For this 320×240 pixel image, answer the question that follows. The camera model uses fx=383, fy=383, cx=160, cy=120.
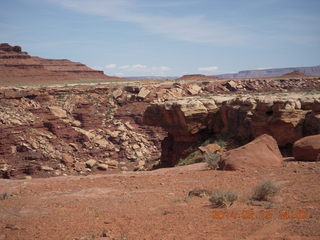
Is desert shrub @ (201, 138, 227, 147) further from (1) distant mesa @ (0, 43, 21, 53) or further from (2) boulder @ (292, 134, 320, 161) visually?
(1) distant mesa @ (0, 43, 21, 53)

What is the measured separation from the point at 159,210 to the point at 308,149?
552 cm

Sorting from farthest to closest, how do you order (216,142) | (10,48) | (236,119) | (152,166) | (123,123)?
(10,48)
(123,123)
(152,166)
(236,119)
(216,142)

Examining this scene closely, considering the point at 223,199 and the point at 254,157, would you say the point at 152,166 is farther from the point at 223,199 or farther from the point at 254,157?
the point at 223,199

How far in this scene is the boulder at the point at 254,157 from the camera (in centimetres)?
1025

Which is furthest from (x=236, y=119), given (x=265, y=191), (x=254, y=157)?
(x=265, y=191)

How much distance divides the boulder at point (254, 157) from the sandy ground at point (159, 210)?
0.43m

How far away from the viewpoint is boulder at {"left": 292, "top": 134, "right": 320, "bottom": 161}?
1038cm

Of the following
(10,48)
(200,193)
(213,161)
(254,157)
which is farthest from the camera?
(10,48)

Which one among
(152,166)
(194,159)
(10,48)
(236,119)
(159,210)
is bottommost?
(152,166)

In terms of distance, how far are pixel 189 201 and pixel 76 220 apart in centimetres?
219

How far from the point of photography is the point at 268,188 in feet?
23.0

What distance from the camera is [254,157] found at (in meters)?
10.4

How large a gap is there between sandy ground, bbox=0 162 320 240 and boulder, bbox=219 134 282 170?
43 centimetres

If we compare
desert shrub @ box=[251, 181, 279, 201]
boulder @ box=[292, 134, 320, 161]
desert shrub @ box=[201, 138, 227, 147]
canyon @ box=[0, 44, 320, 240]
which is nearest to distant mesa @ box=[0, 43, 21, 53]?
canyon @ box=[0, 44, 320, 240]
